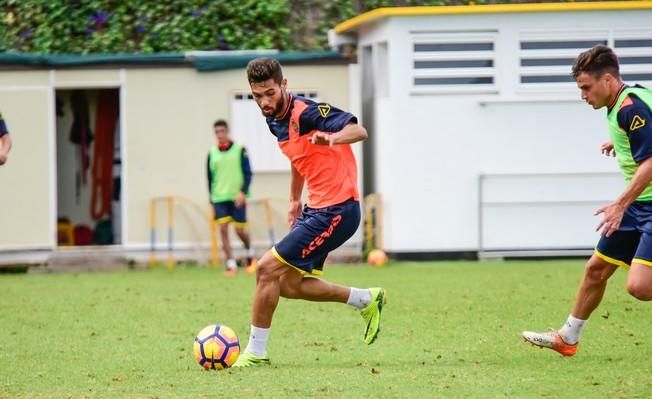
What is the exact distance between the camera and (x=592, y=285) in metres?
9.23

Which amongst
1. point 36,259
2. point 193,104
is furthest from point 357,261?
point 36,259

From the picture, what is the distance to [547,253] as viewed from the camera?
1978cm

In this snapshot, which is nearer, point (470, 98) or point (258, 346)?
point (258, 346)

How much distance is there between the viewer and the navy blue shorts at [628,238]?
878 cm

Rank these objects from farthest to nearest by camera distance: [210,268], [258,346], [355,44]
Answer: [355,44], [210,268], [258,346]

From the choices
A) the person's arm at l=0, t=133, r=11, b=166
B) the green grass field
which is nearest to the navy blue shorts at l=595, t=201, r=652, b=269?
the green grass field

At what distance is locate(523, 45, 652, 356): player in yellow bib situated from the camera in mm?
8500

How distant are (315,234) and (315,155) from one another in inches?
22.4

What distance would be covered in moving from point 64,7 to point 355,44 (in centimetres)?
508

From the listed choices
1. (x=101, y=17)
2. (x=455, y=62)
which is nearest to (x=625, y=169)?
(x=455, y=62)

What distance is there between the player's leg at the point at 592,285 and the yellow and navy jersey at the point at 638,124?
0.67 meters

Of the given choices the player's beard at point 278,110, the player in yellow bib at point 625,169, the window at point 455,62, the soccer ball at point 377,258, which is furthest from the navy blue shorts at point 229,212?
the player in yellow bib at point 625,169

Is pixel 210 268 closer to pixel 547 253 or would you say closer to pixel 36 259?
pixel 36 259

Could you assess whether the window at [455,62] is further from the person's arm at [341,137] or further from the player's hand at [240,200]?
the person's arm at [341,137]
